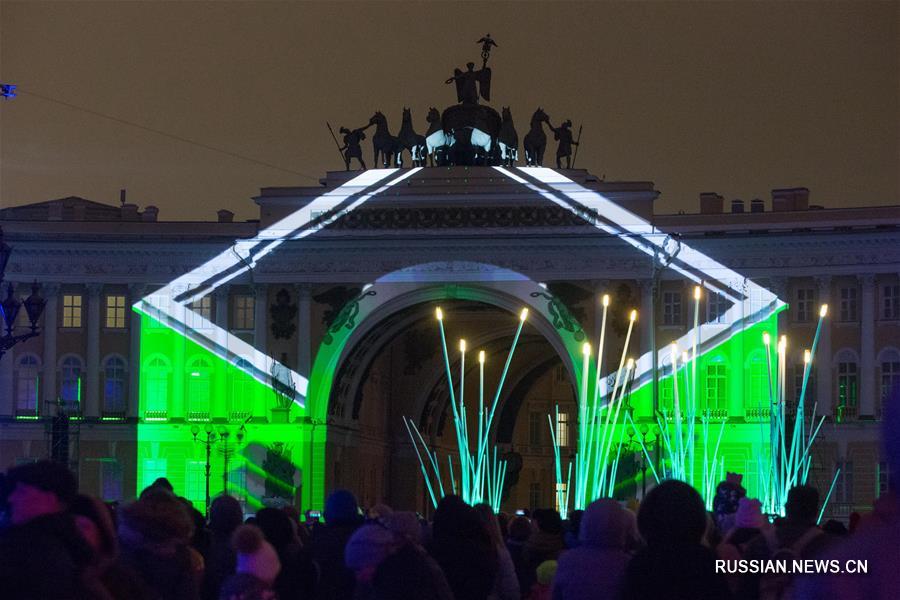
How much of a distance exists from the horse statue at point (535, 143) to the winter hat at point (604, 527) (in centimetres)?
4687

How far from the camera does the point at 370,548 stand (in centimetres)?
1005

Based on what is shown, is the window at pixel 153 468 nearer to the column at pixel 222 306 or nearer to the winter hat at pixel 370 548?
the column at pixel 222 306

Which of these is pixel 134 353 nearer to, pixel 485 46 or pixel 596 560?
pixel 485 46

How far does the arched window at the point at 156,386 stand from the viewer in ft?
186

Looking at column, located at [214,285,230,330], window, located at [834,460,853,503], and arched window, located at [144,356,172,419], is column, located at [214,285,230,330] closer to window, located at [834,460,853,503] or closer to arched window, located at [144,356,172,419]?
arched window, located at [144,356,172,419]

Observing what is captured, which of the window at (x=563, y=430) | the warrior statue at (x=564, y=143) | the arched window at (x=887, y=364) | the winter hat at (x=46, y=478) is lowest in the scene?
the window at (x=563, y=430)

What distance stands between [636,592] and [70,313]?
167ft

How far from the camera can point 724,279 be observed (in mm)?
54188

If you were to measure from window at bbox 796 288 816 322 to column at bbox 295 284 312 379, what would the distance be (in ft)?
46.4

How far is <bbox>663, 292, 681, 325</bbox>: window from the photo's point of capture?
181ft

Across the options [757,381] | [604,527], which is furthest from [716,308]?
[604,527]

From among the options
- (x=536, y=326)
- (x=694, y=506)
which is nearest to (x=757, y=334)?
(x=536, y=326)

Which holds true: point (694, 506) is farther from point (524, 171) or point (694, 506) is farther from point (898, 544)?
point (524, 171)

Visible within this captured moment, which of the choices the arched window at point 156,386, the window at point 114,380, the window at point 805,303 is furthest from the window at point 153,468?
the window at point 805,303
